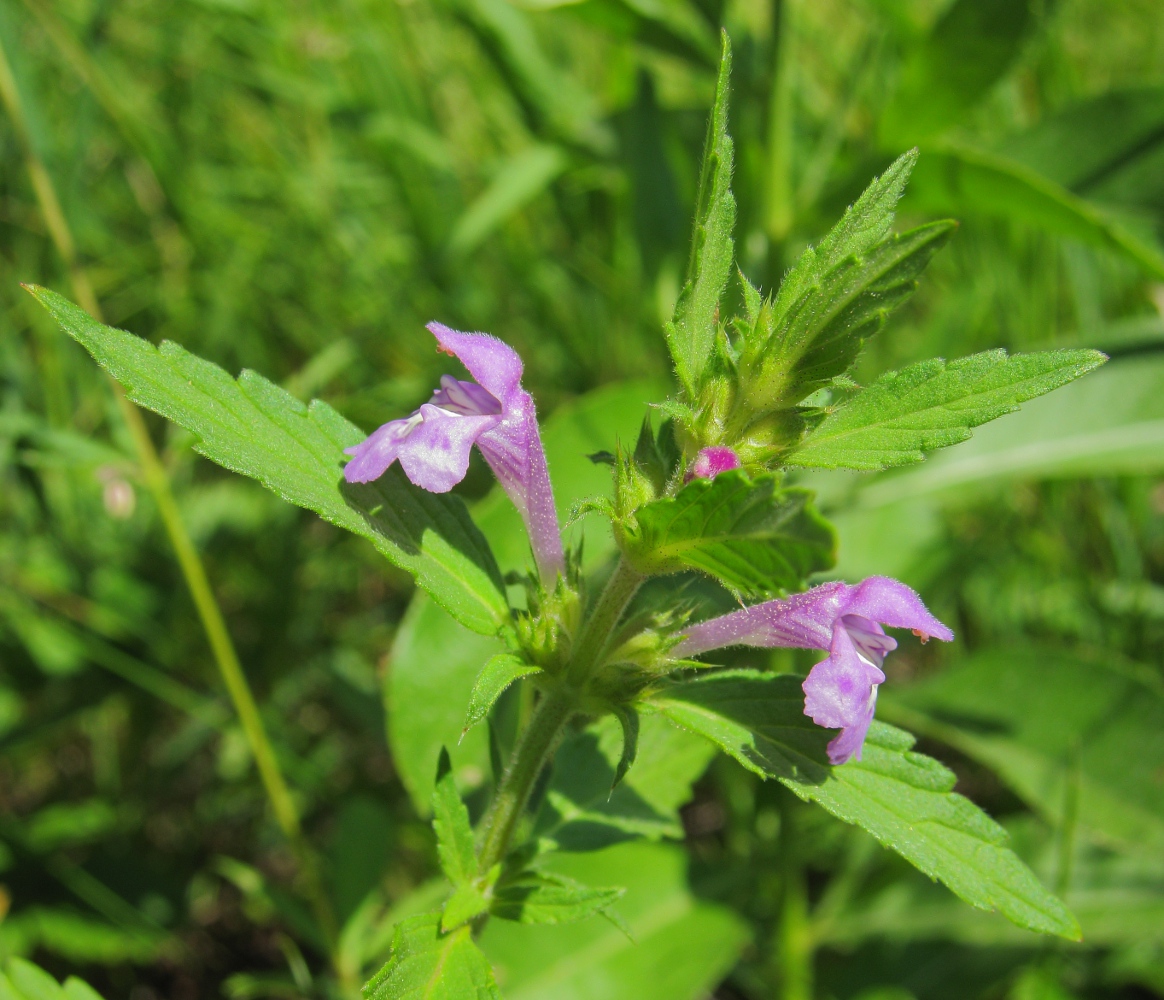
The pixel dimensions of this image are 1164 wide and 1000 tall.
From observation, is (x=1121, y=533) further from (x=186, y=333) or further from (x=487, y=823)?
(x=186, y=333)

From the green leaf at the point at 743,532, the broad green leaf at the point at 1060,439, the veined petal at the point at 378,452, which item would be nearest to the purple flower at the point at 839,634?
the green leaf at the point at 743,532

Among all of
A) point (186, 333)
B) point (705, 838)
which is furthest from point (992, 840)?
point (186, 333)

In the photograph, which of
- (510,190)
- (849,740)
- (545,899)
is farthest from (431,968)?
(510,190)

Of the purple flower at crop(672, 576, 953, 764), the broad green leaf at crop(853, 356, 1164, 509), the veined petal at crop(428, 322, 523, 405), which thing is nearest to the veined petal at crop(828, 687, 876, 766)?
the purple flower at crop(672, 576, 953, 764)

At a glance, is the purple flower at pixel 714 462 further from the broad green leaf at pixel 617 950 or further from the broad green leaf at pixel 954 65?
the broad green leaf at pixel 954 65

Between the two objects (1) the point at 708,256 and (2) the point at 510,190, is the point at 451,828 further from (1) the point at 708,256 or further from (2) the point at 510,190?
(2) the point at 510,190

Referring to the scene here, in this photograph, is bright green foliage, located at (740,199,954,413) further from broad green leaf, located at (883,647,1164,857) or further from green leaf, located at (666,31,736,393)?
broad green leaf, located at (883,647,1164,857)

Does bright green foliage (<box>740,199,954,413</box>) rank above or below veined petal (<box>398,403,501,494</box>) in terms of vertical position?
above
